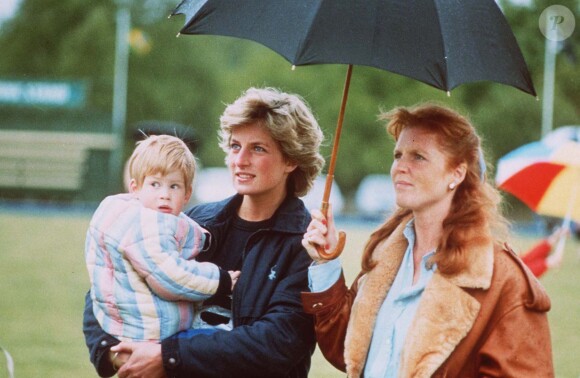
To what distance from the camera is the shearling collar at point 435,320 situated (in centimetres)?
305

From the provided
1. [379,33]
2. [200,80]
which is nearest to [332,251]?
[379,33]

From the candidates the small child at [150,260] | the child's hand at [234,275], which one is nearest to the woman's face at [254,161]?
the small child at [150,260]

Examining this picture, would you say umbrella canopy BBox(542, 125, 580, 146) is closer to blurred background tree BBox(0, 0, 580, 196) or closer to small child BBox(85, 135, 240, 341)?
small child BBox(85, 135, 240, 341)

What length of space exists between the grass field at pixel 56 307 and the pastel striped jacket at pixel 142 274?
4.34ft

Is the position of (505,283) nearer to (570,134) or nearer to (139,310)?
(139,310)

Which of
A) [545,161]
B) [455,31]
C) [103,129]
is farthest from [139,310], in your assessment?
[103,129]

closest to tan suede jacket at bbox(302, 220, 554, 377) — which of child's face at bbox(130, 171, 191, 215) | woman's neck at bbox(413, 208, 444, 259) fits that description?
woman's neck at bbox(413, 208, 444, 259)

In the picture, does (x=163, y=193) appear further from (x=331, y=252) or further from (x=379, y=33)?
(x=379, y=33)

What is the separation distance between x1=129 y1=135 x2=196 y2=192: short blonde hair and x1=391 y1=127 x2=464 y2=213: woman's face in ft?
2.69

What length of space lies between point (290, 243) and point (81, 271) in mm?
11906

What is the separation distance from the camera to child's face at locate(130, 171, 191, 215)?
135 inches

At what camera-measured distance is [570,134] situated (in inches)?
332

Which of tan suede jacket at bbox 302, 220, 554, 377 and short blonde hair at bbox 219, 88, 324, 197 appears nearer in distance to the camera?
tan suede jacket at bbox 302, 220, 554, 377

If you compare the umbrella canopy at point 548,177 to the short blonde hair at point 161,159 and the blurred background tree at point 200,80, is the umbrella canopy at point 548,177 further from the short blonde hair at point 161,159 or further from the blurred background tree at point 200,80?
the blurred background tree at point 200,80
